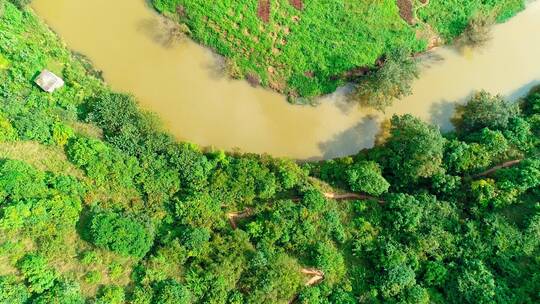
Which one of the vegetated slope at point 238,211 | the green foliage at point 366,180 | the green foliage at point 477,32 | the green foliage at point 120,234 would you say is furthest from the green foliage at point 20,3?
the green foliage at point 477,32

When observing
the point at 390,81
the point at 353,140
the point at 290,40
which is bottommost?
the point at 353,140

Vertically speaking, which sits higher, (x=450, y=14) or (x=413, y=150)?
(x=450, y=14)

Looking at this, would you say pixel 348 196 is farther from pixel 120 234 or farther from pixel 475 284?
pixel 120 234

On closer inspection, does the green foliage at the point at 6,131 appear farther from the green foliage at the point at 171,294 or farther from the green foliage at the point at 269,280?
the green foliage at the point at 269,280

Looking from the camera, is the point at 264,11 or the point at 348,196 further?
the point at 264,11

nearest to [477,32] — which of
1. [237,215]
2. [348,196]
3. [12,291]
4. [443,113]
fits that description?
[443,113]

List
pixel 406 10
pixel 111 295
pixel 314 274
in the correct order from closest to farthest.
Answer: pixel 111 295, pixel 314 274, pixel 406 10

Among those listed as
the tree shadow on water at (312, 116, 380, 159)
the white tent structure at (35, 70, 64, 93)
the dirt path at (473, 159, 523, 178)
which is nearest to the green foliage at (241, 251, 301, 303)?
the tree shadow on water at (312, 116, 380, 159)
